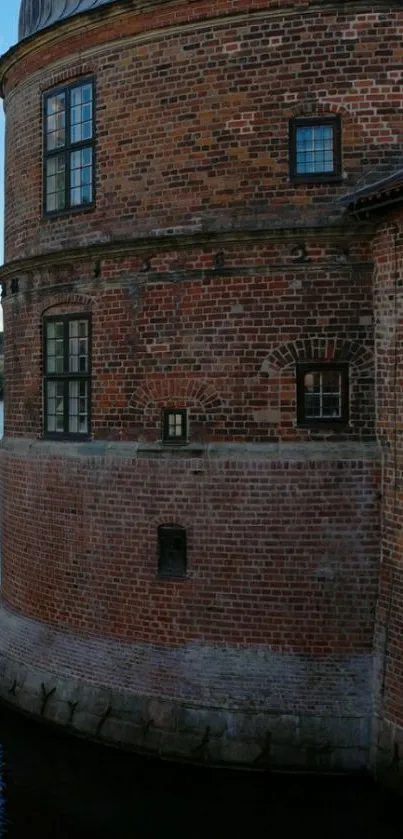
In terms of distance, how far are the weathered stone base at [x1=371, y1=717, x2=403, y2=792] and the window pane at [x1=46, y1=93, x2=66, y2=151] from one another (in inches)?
326

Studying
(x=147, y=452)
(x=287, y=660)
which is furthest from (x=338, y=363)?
(x=287, y=660)

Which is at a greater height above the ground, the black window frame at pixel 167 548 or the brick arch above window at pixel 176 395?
the brick arch above window at pixel 176 395

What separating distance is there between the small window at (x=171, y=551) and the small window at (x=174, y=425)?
3.43 feet

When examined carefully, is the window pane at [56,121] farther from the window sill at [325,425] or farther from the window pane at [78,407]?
the window sill at [325,425]

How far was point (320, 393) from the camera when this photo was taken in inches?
415

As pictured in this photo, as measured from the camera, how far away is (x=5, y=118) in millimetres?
14078

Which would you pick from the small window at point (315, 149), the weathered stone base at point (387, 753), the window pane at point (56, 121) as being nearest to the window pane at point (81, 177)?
the window pane at point (56, 121)

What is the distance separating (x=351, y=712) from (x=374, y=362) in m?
3.83

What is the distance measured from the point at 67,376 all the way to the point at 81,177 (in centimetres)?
259

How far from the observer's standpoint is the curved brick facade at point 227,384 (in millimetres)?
10328

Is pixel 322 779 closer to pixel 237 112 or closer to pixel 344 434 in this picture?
pixel 344 434

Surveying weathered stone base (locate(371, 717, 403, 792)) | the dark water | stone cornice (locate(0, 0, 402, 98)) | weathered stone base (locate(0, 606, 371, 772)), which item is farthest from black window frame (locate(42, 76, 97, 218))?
weathered stone base (locate(371, 717, 403, 792))

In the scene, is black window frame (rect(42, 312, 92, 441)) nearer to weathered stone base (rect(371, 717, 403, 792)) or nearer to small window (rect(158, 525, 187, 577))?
small window (rect(158, 525, 187, 577))

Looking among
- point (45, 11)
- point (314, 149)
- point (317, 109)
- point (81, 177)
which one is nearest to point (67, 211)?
point (81, 177)
